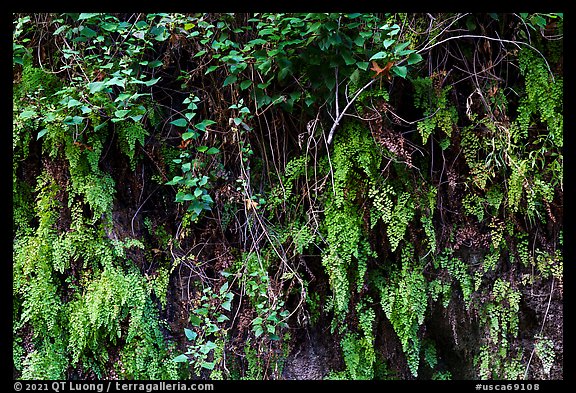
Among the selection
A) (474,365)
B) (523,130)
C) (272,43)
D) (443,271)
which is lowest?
(474,365)

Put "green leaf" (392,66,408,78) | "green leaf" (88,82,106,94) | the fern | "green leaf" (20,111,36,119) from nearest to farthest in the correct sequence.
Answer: "green leaf" (392,66,408,78)
"green leaf" (88,82,106,94)
"green leaf" (20,111,36,119)
the fern

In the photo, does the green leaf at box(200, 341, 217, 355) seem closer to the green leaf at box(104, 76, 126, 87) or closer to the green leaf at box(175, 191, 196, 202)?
the green leaf at box(175, 191, 196, 202)

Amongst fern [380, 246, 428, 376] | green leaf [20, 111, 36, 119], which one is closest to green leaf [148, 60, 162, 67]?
green leaf [20, 111, 36, 119]

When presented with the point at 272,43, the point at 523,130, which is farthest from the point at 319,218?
the point at 523,130

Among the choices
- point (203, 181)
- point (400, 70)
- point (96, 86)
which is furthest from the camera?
point (203, 181)

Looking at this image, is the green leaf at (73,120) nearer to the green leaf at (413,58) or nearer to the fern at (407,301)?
the green leaf at (413,58)

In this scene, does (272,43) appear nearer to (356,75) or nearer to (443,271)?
(356,75)

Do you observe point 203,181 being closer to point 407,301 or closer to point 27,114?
point 27,114

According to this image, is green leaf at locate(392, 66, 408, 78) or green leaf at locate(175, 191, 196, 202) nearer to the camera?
green leaf at locate(392, 66, 408, 78)

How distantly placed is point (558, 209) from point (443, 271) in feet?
2.72

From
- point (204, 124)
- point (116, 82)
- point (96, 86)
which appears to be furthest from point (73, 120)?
point (204, 124)

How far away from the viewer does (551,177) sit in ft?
8.60

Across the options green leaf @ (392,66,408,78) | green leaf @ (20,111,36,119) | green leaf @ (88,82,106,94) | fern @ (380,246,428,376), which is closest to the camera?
green leaf @ (392,66,408,78)

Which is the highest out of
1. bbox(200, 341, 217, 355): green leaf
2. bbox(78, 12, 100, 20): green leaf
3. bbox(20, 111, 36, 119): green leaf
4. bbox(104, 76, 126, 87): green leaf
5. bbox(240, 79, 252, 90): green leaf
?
bbox(78, 12, 100, 20): green leaf
